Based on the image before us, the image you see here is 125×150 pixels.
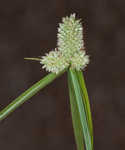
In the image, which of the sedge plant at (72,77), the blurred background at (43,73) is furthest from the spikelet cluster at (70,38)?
the blurred background at (43,73)

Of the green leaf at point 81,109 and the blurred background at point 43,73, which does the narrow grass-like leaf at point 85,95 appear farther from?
the blurred background at point 43,73

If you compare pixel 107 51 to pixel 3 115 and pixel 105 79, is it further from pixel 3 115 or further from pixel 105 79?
pixel 3 115

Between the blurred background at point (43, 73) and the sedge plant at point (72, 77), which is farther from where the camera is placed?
the blurred background at point (43, 73)

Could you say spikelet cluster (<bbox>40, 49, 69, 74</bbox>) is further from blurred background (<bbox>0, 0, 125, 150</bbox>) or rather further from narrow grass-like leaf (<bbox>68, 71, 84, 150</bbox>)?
blurred background (<bbox>0, 0, 125, 150</bbox>)

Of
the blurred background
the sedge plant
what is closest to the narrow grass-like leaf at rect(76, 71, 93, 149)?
the sedge plant

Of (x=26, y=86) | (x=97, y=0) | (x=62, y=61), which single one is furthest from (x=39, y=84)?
(x=97, y=0)

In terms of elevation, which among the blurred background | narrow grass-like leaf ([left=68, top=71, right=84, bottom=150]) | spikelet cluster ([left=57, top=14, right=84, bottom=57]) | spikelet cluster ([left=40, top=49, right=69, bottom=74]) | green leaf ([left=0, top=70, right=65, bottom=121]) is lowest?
narrow grass-like leaf ([left=68, top=71, right=84, bottom=150])
